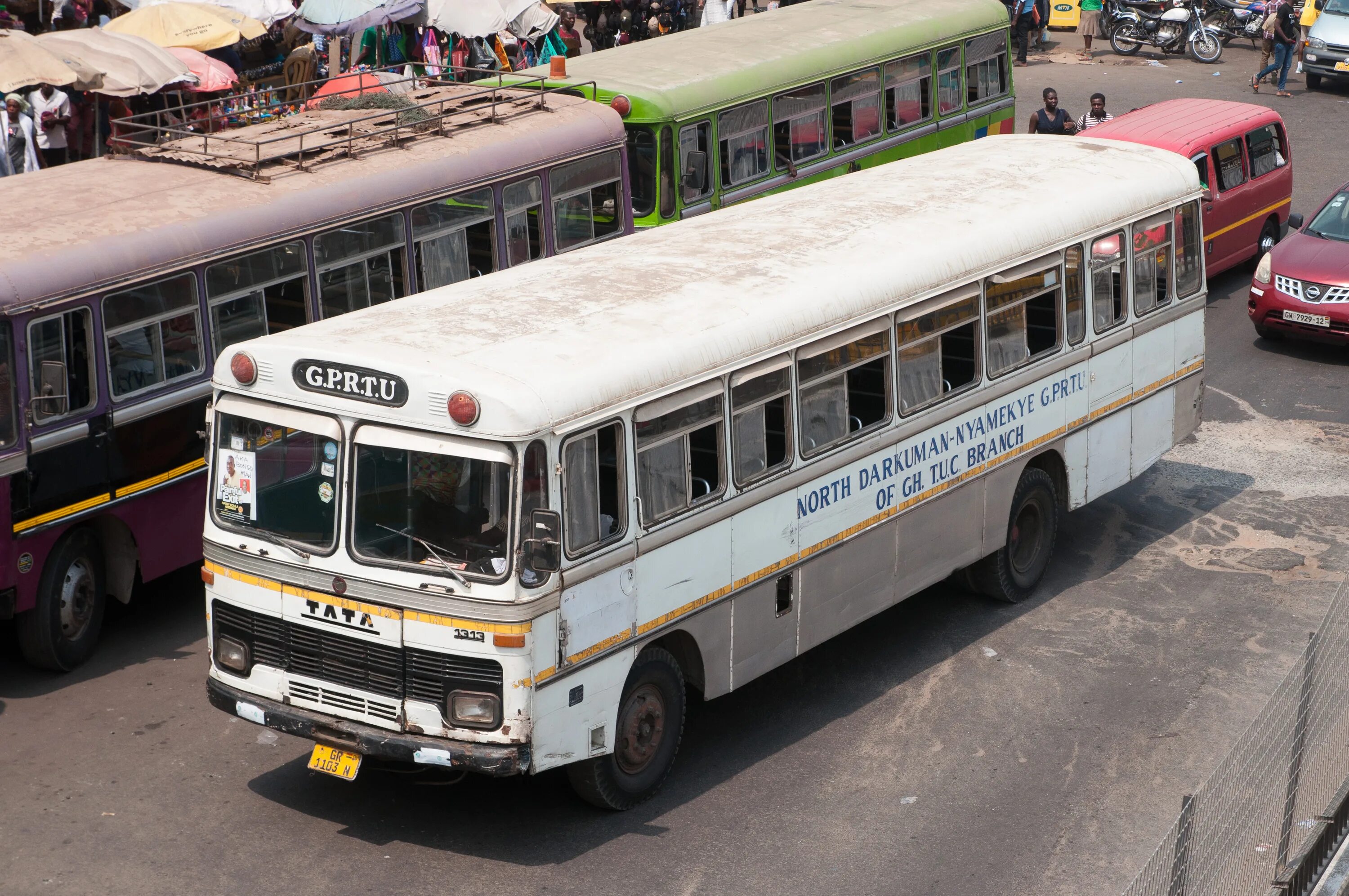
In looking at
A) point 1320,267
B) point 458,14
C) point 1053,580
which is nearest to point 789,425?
point 1053,580

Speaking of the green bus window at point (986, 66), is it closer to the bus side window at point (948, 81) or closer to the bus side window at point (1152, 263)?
the bus side window at point (948, 81)

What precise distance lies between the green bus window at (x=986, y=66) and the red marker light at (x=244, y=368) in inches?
501

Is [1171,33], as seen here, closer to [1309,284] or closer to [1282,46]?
[1282,46]

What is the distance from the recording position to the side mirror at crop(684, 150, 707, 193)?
15.1m

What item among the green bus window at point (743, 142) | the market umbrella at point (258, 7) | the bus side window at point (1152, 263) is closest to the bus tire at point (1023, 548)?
the bus side window at point (1152, 263)

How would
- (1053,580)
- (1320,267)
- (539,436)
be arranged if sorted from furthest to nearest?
(1320,267), (1053,580), (539,436)

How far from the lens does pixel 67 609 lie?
1024cm

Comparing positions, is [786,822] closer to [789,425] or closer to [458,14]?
[789,425]

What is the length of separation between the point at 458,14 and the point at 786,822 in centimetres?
1463

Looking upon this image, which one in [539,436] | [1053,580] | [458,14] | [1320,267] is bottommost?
[1053,580]

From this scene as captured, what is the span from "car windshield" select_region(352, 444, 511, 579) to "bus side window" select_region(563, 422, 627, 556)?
36 centimetres

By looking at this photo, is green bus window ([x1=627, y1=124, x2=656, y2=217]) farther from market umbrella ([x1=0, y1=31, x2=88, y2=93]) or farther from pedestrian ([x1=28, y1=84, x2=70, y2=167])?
pedestrian ([x1=28, y1=84, x2=70, y2=167])

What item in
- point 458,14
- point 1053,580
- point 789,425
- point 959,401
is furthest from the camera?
point 458,14

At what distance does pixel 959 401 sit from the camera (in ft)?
33.8
